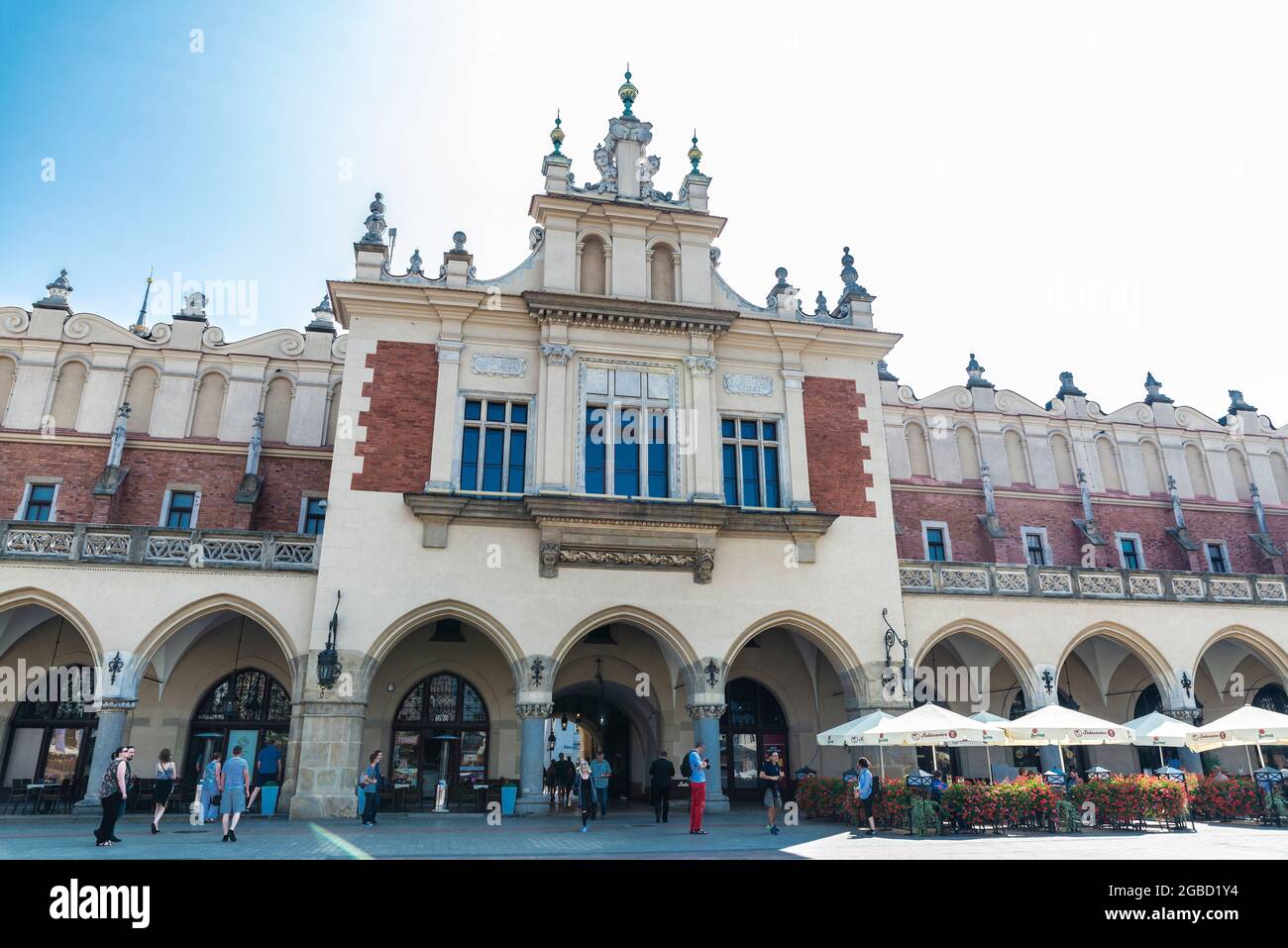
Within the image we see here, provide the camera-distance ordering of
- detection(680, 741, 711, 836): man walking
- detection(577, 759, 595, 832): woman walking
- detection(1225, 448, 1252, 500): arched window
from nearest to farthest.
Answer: detection(680, 741, 711, 836): man walking → detection(577, 759, 595, 832): woman walking → detection(1225, 448, 1252, 500): arched window

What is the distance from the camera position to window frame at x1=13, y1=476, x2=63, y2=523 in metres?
23.3

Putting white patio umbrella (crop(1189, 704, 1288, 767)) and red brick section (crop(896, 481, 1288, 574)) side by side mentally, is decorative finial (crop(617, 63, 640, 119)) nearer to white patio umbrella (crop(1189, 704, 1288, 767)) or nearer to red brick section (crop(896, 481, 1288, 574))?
red brick section (crop(896, 481, 1288, 574))

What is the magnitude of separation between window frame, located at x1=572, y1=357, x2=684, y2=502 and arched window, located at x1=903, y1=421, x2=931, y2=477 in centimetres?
1166

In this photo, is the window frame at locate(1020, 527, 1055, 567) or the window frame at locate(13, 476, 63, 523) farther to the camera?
the window frame at locate(1020, 527, 1055, 567)

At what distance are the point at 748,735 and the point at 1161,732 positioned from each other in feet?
33.8

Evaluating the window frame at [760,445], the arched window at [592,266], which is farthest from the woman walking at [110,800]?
the arched window at [592,266]

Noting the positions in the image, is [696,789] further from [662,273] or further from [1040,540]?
[1040,540]

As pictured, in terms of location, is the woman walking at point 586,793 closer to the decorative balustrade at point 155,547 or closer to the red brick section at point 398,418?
the red brick section at point 398,418

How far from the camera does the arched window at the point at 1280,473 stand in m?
32.0

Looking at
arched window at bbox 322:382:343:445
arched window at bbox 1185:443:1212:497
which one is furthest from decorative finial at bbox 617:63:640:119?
arched window at bbox 1185:443:1212:497

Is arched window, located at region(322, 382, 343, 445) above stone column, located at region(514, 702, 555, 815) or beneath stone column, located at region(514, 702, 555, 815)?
above

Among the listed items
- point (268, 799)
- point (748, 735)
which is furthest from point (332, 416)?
point (748, 735)

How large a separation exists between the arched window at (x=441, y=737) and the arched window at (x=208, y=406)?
34.8 feet
